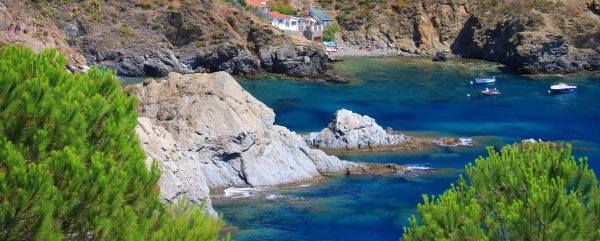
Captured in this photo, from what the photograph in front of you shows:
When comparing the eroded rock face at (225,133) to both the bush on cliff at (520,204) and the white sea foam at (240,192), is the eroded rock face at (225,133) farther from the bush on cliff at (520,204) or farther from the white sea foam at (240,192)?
the bush on cliff at (520,204)

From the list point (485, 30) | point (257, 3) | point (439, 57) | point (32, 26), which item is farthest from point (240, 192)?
point (257, 3)

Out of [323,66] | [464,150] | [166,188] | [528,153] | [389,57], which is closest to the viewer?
[528,153]

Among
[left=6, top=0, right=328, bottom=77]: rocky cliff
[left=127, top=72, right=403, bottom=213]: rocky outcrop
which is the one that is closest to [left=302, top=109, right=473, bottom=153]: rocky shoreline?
[left=127, top=72, right=403, bottom=213]: rocky outcrop

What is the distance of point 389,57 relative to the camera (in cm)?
12938

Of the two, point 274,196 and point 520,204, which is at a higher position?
point 520,204

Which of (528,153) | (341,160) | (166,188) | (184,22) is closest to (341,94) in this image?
(184,22)

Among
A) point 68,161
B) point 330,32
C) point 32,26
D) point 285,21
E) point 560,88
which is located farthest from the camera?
point 330,32

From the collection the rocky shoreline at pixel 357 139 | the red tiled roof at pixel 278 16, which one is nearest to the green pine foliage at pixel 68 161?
the rocky shoreline at pixel 357 139

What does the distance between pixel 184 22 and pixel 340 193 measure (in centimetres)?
5901

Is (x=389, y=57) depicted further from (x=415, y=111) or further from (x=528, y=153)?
(x=528, y=153)

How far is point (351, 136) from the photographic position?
66875 millimetres

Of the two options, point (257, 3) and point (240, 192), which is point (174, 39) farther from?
point (240, 192)

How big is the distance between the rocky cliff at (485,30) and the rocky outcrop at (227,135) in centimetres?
6361

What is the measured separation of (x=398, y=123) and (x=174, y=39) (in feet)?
130
